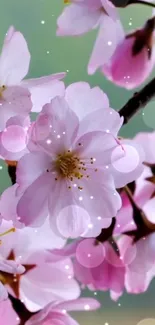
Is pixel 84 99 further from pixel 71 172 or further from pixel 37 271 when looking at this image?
pixel 37 271

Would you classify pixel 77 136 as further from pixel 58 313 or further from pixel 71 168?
pixel 58 313

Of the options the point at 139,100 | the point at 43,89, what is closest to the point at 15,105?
the point at 43,89

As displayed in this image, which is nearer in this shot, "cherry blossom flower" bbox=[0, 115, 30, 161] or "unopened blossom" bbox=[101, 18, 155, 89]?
"cherry blossom flower" bbox=[0, 115, 30, 161]

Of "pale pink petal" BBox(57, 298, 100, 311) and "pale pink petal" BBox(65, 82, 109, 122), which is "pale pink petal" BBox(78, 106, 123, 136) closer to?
"pale pink petal" BBox(65, 82, 109, 122)

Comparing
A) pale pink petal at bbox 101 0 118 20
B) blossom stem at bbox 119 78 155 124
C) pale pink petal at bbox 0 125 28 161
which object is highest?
pale pink petal at bbox 101 0 118 20

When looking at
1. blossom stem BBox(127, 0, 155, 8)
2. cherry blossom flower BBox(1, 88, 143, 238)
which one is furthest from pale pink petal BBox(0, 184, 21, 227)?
blossom stem BBox(127, 0, 155, 8)

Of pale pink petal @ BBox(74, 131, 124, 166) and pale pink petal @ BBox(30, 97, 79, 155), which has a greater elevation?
pale pink petal @ BBox(30, 97, 79, 155)

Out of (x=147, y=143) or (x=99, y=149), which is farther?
(x=147, y=143)
